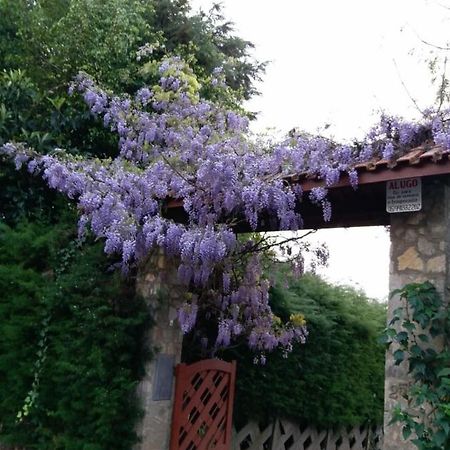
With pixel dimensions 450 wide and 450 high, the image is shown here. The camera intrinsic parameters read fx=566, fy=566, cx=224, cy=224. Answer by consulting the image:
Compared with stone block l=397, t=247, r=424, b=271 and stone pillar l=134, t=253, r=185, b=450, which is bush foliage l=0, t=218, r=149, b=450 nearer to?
stone pillar l=134, t=253, r=185, b=450

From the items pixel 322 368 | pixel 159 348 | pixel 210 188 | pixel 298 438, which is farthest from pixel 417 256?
pixel 298 438

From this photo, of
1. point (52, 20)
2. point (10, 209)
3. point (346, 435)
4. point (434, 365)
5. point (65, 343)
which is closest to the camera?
point (434, 365)

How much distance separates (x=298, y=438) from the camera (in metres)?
6.68

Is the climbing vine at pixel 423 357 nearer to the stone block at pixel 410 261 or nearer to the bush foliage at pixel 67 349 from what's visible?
the stone block at pixel 410 261

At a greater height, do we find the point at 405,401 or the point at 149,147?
the point at 149,147

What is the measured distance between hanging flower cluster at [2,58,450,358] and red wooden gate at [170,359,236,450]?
1.10 feet

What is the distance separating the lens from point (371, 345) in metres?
7.63

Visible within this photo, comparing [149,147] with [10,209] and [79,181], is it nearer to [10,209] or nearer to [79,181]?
[79,181]

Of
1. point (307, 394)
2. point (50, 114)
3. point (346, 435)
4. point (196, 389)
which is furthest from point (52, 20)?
point (346, 435)

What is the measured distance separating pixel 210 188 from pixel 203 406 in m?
1.97

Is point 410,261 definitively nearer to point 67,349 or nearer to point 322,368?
point 67,349

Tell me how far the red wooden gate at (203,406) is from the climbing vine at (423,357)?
1.90 metres

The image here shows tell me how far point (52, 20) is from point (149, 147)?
271 centimetres

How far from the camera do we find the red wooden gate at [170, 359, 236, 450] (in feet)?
15.2
